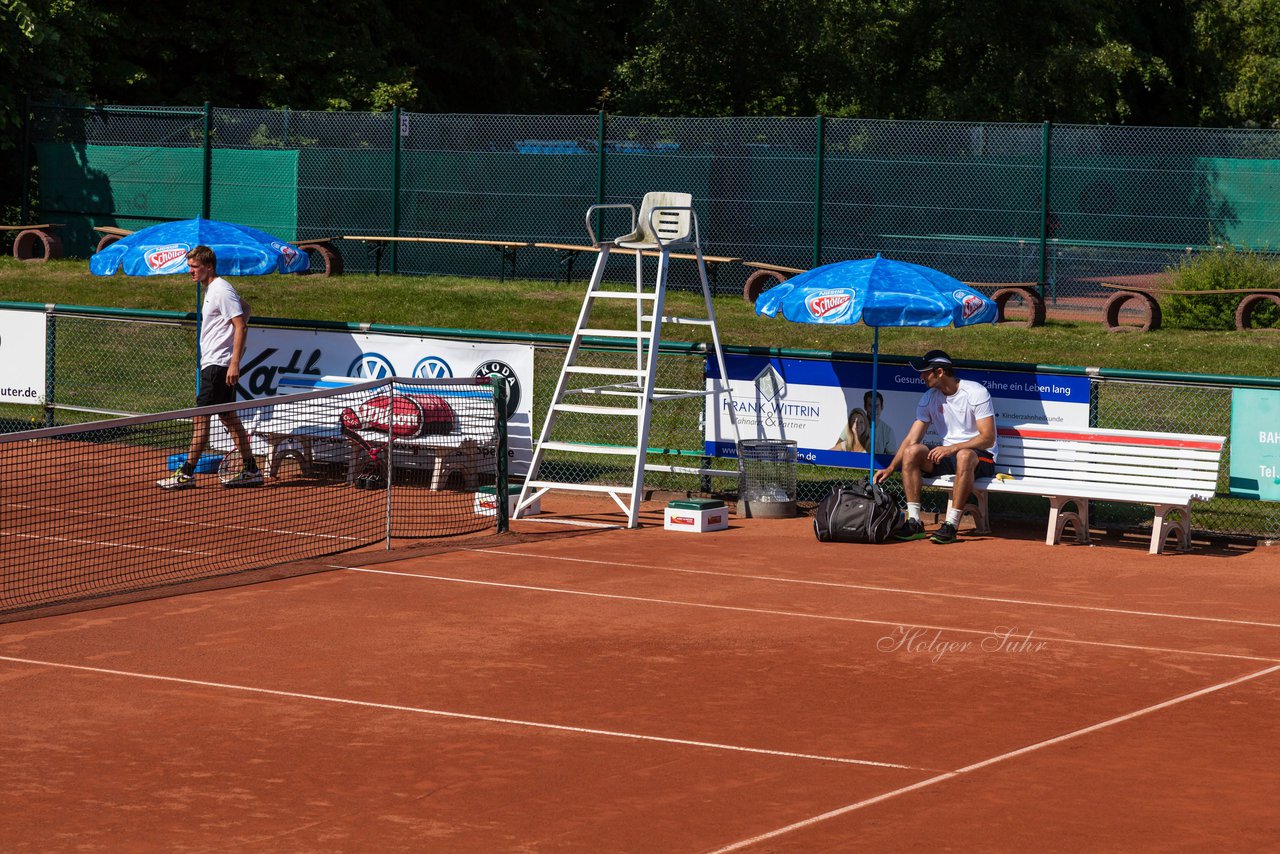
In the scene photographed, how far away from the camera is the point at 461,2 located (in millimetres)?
37500

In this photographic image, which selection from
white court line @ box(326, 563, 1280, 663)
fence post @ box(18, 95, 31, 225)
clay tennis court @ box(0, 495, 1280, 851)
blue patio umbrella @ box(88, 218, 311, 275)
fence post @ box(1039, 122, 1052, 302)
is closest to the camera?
clay tennis court @ box(0, 495, 1280, 851)

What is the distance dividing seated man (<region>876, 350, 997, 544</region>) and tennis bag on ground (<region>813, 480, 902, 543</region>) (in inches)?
8.6

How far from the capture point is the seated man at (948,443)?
13.1 m

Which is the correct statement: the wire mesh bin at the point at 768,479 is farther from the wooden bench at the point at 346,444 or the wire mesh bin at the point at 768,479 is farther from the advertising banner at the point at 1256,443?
the advertising banner at the point at 1256,443

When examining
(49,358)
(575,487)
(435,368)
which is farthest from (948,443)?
(49,358)

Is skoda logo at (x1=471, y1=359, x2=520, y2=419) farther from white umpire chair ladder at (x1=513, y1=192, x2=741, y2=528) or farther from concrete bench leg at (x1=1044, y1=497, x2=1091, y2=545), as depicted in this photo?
concrete bench leg at (x1=1044, y1=497, x2=1091, y2=545)

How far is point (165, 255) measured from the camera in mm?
15188

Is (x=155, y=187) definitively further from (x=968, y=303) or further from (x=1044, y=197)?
(x=968, y=303)

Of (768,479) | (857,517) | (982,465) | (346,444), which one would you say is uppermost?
(982,465)

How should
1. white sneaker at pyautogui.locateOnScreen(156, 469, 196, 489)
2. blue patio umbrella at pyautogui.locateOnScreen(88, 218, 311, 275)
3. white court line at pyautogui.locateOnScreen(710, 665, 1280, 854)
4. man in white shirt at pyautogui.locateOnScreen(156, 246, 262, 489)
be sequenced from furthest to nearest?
blue patio umbrella at pyautogui.locateOnScreen(88, 218, 311, 275)
white sneaker at pyautogui.locateOnScreen(156, 469, 196, 489)
man in white shirt at pyautogui.locateOnScreen(156, 246, 262, 489)
white court line at pyautogui.locateOnScreen(710, 665, 1280, 854)

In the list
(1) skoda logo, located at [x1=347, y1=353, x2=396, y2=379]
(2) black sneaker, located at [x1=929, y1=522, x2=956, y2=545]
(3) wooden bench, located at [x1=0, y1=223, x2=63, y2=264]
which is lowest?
(2) black sneaker, located at [x1=929, y1=522, x2=956, y2=545]

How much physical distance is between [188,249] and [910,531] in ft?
22.1

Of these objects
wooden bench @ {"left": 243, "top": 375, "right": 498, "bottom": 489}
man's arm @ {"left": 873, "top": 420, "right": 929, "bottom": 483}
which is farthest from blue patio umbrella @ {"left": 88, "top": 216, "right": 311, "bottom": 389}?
man's arm @ {"left": 873, "top": 420, "right": 929, "bottom": 483}

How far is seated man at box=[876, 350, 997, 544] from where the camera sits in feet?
43.1
